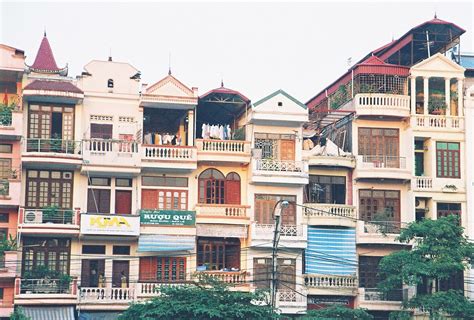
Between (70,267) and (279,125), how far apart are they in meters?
11.4

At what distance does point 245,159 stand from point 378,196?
6.65 metres

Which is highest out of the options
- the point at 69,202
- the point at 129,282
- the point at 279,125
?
the point at 279,125

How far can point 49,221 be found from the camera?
147 ft

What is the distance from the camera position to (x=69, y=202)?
45.6m

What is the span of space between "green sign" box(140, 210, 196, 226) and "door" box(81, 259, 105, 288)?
267 centimetres

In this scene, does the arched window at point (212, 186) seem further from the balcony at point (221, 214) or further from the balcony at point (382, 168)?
the balcony at point (382, 168)

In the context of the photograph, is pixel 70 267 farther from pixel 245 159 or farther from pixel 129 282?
pixel 245 159

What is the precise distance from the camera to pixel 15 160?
45.3m

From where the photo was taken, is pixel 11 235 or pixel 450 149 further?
pixel 450 149

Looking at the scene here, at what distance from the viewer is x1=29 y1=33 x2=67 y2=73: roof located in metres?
46.5

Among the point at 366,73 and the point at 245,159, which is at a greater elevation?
the point at 366,73

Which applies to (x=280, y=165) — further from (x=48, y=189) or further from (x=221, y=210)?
(x=48, y=189)

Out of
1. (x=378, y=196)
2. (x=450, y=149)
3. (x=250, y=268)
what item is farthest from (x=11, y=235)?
(x=450, y=149)

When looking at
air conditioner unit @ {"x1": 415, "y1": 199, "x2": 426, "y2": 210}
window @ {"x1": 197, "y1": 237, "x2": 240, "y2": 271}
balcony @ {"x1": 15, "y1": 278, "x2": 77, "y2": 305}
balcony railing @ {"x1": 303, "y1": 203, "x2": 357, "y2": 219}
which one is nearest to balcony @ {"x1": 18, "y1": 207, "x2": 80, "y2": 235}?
balcony @ {"x1": 15, "y1": 278, "x2": 77, "y2": 305}
